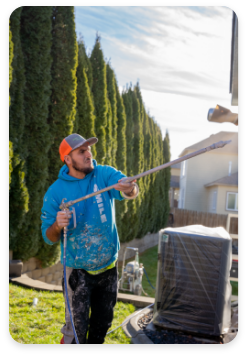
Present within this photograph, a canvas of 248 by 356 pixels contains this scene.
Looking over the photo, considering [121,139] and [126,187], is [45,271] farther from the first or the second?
[121,139]

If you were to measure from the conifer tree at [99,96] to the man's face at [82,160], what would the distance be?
498cm

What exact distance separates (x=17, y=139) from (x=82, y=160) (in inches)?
107

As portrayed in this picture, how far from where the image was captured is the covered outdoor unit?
4.54m

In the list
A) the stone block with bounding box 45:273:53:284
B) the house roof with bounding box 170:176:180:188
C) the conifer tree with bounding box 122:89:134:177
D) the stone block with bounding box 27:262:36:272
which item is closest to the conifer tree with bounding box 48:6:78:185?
the stone block with bounding box 27:262:36:272

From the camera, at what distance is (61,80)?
6.33m

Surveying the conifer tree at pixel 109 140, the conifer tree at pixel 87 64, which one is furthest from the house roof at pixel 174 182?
the conifer tree at pixel 87 64

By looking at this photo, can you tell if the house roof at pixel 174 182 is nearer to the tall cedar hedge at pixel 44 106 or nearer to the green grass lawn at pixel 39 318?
the tall cedar hedge at pixel 44 106

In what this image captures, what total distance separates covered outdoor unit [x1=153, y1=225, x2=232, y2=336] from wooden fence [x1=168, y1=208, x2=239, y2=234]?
13819mm

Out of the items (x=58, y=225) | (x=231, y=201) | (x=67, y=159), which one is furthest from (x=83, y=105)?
(x=231, y=201)

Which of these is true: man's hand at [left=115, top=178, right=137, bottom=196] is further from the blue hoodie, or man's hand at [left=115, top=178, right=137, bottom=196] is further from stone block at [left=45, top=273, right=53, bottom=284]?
stone block at [left=45, top=273, right=53, bottom=284]

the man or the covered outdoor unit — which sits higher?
the man
